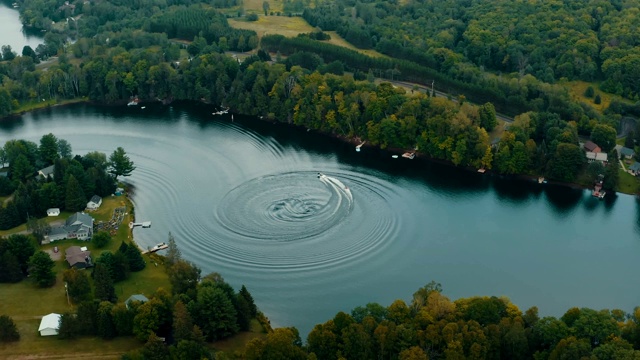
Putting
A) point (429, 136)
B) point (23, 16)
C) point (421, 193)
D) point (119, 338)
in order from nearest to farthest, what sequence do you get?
point (119, 338)
point (421, 193)
point (429, 136)
point (23, 16)

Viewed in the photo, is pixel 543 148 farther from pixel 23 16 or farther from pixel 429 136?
pixel 23 16

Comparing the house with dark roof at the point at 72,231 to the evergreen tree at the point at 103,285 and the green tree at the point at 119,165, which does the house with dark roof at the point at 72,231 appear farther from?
the green tree at the point at 119,165

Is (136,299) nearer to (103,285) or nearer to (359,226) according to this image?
(103,285)

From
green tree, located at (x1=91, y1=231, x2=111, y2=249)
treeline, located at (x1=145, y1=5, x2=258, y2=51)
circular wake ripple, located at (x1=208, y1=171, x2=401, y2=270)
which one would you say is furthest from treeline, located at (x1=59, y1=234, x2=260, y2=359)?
treeline, located at (x1=145, y1=5, x2=258, y2=51)

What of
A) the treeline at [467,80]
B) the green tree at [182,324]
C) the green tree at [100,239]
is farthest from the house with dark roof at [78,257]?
the treeline at [467,80]

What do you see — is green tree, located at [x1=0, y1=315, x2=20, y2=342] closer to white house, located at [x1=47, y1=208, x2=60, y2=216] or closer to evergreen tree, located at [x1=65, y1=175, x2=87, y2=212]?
white house, located at [x1=47, y1=208, x2=60, y2=216]

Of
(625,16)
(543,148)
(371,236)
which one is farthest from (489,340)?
(625,16)

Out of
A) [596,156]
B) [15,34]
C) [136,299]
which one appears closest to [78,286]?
[136,299]
